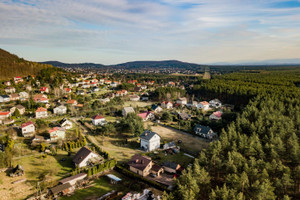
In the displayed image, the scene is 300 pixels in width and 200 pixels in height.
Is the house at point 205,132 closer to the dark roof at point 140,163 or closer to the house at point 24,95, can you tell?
the dark roof at point 140,163

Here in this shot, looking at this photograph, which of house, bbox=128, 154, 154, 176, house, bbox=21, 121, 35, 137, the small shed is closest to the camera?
the small shed

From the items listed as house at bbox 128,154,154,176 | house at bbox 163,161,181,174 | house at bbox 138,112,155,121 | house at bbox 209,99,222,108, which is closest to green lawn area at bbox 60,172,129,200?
house at bbox 128,154,154,176

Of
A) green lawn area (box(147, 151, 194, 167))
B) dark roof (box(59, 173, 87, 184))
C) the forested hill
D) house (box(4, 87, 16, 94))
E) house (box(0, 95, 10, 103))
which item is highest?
the forested hill

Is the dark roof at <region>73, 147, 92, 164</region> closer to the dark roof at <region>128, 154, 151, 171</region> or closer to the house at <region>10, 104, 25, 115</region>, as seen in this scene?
the dark roof at <region>128, 154, 151, 171</region>

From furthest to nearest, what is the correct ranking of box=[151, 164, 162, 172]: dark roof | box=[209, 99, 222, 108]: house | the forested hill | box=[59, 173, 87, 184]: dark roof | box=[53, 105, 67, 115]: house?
the forested hill → box=[209, 99, 222, 108]: house → box=[53, 105, 67, 115]: house → box=[151, 164, 162, 172]: dark roof → box=[59, 173, 87, 184]: dark roof

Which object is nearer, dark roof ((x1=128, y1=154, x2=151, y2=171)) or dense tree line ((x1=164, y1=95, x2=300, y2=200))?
dense tree line ((x1=164, y1=95, x2=300, y2=200))

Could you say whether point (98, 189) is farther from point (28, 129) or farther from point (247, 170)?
point (28, 129)

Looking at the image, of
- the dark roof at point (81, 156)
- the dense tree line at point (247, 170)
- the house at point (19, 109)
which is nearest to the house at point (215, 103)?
the dense tree line at point (247, 170)
